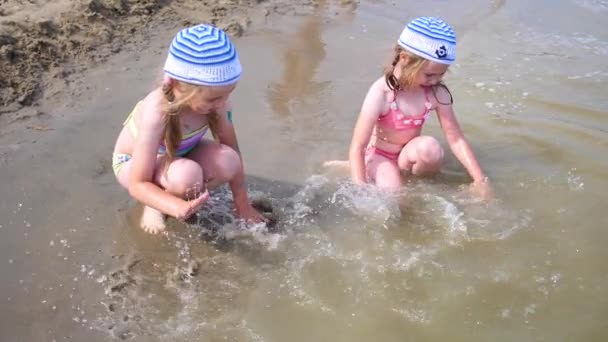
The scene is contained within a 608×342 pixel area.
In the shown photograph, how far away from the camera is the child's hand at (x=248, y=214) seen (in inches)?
139

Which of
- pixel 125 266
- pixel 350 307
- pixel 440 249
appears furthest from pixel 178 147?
pixel 440 249

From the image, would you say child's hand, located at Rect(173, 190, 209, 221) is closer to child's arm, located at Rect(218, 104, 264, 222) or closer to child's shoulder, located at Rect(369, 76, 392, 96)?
child's arm, located at Rect(218, 104, 264, 222)

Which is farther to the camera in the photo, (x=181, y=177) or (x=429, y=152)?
(x=429, y=152)

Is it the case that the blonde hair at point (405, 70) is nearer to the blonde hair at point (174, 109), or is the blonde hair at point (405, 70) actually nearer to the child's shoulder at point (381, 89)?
the child's shoulder at point (381, 89)

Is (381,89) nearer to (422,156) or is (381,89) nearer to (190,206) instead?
(422,156)

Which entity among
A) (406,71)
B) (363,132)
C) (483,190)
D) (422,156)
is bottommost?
(483,190)

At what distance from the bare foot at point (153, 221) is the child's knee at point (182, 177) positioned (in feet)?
0.86

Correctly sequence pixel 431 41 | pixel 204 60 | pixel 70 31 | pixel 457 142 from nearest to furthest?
pixel 204 60
pixel 431 41
pixel 457 142
pixel 70 31

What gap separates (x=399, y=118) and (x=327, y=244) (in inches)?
40.9

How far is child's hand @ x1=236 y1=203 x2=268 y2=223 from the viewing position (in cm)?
353

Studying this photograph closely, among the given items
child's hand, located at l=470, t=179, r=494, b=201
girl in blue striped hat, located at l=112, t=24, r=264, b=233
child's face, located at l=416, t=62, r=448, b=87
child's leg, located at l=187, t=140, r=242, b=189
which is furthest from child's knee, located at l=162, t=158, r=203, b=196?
child's hand, located at l=470, t=179, r=494, b=201

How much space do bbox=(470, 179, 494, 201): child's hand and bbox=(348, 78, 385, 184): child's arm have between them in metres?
0.69

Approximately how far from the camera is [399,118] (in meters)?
4.05

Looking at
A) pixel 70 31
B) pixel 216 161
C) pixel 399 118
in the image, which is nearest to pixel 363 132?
pixel 399 118
